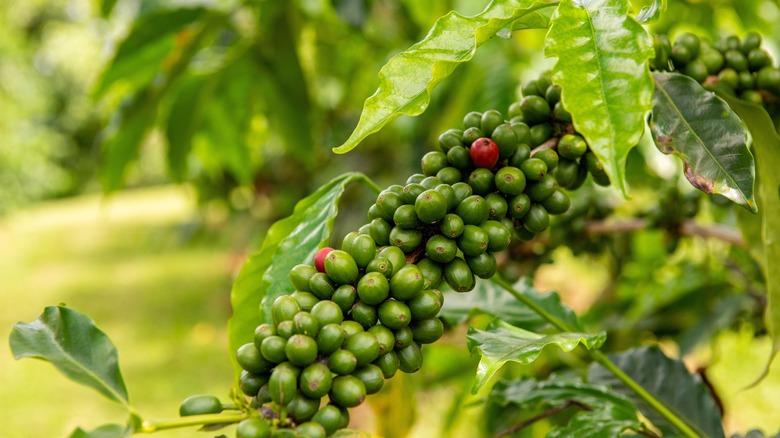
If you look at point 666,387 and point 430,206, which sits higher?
point 430,206

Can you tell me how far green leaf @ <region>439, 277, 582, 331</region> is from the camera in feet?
3.28

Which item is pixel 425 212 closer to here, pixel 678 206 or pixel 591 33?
pixel 591 33

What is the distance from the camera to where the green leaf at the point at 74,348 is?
55cm

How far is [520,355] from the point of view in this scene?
24.6 inches

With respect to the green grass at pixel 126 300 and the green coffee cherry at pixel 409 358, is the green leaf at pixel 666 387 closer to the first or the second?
the green coffee cherry at pixel 409 358

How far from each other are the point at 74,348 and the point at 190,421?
0.43 feet

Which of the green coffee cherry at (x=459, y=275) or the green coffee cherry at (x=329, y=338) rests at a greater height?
the green coffee cherry at (x=329, y=338)

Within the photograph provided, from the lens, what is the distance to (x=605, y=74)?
1.92 ft

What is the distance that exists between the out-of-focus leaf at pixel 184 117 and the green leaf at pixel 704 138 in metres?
1.27

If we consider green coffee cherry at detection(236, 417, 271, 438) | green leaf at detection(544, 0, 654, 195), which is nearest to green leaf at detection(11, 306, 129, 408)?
green coffee cherry at detection(236, 417, 271, 438)

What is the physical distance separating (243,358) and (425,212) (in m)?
0.20

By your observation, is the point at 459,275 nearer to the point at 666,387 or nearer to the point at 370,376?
the point at 370,376

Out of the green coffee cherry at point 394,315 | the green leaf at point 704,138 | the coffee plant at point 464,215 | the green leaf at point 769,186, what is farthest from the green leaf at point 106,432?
the green leaf at point 769,186

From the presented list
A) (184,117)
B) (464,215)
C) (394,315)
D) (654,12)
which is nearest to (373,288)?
(394,315)
